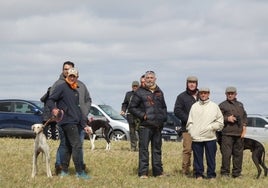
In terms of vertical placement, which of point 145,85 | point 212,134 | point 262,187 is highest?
point 145,85

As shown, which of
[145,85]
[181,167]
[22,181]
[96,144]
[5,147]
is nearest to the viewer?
[22,181]

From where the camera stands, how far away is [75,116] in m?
13.3

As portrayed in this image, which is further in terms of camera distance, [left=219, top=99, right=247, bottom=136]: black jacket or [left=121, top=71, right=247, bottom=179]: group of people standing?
[left=219, top=99, right=247, bottom=136]: black jacket

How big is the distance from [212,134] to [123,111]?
18.2 feet

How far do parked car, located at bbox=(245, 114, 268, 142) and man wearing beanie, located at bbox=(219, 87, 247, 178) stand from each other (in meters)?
15.2

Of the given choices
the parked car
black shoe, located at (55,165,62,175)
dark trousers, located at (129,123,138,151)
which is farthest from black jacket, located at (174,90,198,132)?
the parked car

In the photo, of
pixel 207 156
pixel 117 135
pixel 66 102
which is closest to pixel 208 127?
pixel 207 156

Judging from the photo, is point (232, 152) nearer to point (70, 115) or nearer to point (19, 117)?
point (70, 115)

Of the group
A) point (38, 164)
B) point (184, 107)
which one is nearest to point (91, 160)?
point (38, 164)

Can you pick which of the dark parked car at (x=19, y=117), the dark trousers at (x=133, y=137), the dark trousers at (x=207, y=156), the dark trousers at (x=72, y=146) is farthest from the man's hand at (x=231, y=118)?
the dark parked car at (x=19, y=117)

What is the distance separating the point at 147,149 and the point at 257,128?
1703cm

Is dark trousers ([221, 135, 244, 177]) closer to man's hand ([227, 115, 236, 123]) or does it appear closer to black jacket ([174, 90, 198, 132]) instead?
man's hand ([227, 115, 236, 123])

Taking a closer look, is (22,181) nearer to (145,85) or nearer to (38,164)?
(38,164)

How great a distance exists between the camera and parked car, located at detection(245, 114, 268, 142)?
30203mm
